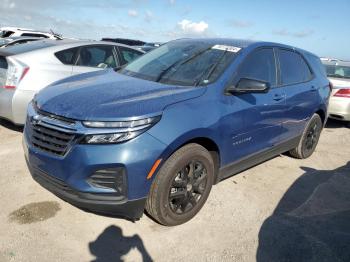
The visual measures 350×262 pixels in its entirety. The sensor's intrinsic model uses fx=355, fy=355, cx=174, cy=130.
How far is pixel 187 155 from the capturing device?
10.4ft

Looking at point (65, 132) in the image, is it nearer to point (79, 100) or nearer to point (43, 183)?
point (79, 100)

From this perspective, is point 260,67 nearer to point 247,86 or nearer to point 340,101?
point 247,86

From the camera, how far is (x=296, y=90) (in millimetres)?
4742

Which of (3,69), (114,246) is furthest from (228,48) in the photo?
(3,69)

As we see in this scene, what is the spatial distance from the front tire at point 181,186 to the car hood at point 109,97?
0.49 metres

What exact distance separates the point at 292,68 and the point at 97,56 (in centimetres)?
333

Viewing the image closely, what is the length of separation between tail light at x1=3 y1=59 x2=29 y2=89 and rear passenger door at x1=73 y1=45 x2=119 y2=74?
0.84m

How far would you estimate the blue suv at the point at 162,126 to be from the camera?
9.06ft

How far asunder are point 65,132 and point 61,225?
3.29 feet

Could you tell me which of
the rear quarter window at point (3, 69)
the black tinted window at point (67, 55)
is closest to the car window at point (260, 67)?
the black tinted window at point (67, 55)

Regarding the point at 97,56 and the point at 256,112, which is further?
the point at 97,56

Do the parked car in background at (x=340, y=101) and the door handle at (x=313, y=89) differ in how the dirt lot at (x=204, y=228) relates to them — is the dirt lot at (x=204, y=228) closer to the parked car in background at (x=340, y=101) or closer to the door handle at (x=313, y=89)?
the door handle at (x=313, y=89)

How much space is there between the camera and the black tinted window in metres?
5.68

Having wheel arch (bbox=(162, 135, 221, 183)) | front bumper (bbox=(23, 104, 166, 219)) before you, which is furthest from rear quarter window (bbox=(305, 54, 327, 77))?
front bumper (bbox=(23, 104, 166, 219))
